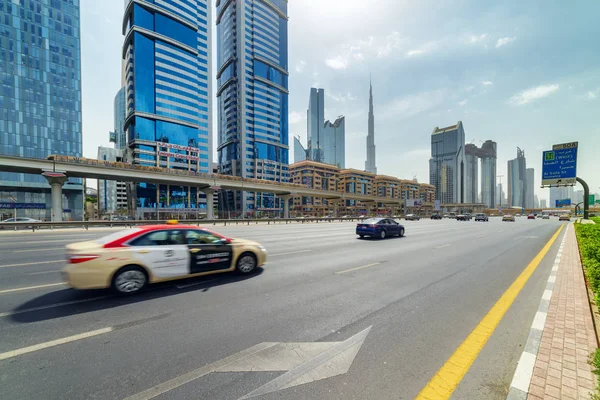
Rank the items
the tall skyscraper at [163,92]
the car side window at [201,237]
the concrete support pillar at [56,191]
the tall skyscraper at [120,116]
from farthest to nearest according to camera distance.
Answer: the tall skyscraper at [120,116] → the tall skyscraper at [163,92] → the concrete support pillar at [56,191] → the car side window at [201,237]

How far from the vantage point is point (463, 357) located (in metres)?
3.01

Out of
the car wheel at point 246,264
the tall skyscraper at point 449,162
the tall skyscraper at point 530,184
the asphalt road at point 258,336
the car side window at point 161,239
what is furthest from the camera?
the tall skyscraper at point 530,184

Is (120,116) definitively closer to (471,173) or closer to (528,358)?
(528,358)

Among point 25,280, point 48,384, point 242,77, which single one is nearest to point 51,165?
point 25,280

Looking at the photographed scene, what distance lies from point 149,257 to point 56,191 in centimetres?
3825

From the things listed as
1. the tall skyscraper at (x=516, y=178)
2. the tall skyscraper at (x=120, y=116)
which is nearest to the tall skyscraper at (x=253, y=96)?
the tall skyscraper at (x=120, y=116)

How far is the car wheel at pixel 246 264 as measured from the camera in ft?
21.7

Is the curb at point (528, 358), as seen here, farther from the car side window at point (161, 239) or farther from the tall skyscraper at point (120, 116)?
the tall skyscraper at point (120, 116)

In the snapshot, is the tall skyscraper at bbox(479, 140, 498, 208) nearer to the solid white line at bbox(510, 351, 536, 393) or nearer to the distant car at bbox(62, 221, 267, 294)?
the solid white line at bbox(510, 351, 536, 393)

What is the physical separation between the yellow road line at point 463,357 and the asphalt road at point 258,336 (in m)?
0.07

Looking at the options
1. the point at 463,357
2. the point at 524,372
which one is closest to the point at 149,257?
the point at 463,357

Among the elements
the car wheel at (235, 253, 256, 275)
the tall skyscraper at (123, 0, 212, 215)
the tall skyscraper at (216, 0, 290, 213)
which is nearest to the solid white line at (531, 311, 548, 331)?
the car wheel at (235, 253, 256, 275)

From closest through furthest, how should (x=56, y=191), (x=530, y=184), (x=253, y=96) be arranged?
(x=56, y=191)
(x=253, y=96)
(x=530, y=184)

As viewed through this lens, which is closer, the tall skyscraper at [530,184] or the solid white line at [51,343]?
the solid white line at [51,343]
